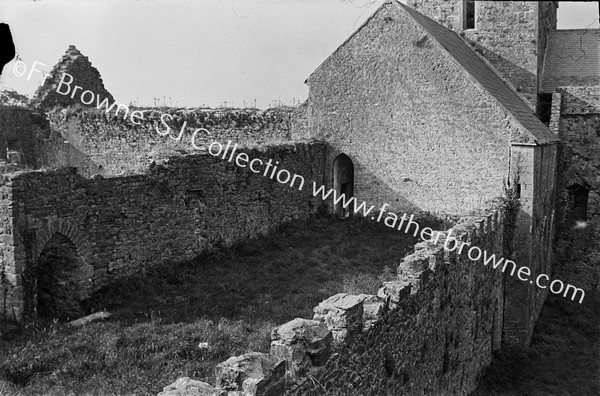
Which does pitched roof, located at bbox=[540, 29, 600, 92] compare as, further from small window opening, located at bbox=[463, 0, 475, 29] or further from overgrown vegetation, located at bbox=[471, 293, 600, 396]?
overgrown vegetation, located at bbox=[471, 293, 600, 396]

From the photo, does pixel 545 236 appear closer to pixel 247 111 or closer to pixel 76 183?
pixel 247 111

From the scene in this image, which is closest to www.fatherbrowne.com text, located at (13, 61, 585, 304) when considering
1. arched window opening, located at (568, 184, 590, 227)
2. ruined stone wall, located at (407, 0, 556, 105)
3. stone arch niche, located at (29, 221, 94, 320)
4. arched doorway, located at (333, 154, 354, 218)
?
arched doorway, located at (333, 154, 354, 218)

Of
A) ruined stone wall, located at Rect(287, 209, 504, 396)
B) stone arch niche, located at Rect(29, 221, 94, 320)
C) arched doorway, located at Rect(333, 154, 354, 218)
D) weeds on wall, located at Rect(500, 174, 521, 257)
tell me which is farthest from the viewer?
arched doorway, located at Rect(333, 154, 354, 218)

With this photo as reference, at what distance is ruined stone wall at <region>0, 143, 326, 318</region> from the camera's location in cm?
920

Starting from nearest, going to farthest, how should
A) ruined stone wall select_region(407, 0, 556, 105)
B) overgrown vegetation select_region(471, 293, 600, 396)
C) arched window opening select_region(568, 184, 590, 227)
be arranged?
overgrown vegetation select_region(471, 293, 600, 396) < ruined stone wall select_region(407, 0, 556, 105) < arched window opening select_region(568, 184, 590, 227)

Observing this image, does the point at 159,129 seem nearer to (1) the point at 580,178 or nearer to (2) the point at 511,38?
(2) the point at 511,38

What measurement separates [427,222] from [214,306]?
25.5ft

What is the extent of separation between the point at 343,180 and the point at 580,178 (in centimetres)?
713

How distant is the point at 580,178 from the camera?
1811 centimetres

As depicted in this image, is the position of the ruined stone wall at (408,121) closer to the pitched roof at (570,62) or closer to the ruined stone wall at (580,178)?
the ruined stone wall at (580,178)

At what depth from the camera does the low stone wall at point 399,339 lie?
4363 mm

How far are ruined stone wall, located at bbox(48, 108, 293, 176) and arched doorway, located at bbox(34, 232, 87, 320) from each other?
8.89 meters

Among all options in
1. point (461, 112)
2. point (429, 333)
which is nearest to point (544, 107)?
point (461, 112)

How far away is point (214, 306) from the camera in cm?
974
